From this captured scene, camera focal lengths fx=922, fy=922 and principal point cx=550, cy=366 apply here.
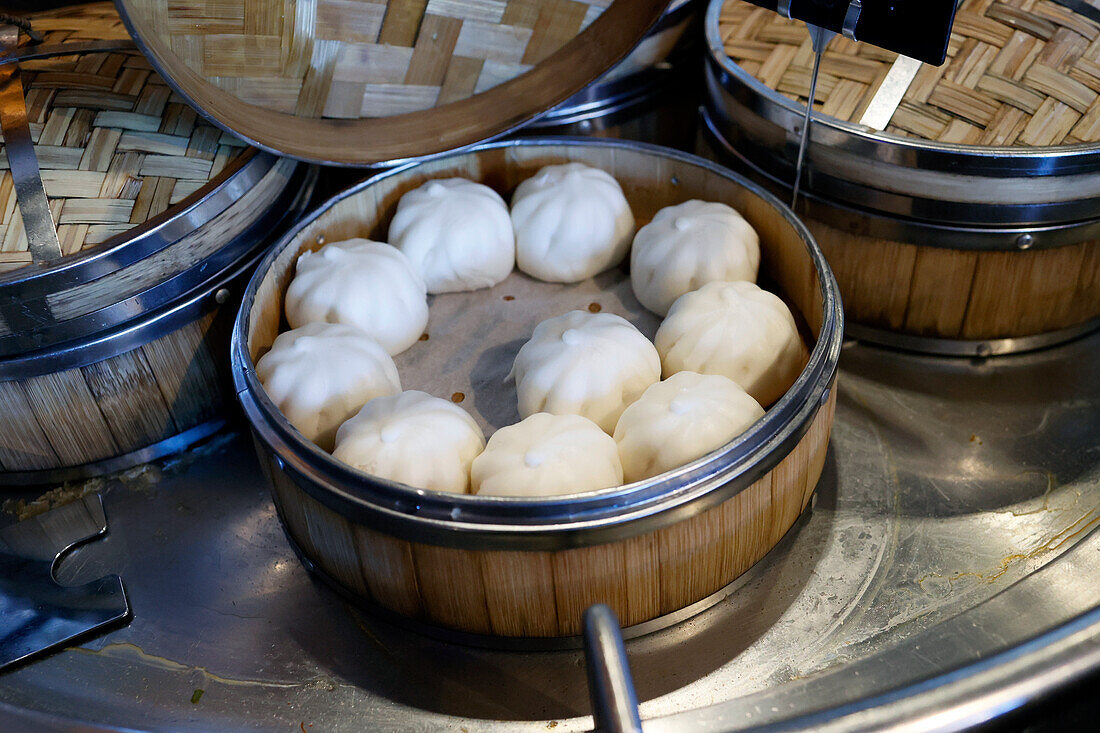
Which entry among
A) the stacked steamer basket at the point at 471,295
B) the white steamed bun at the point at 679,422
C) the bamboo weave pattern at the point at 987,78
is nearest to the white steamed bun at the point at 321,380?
the stacked steamer basket at the point at 471,295

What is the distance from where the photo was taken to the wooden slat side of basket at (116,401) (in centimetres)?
140

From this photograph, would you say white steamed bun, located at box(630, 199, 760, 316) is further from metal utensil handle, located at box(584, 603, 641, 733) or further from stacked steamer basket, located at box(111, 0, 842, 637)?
metal utensil handle, located at box(584, 603, 641, 733)

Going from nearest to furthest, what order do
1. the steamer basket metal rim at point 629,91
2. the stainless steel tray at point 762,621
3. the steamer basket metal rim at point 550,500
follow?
1. the steamer basket metal rim at point 550,500
2. the stainless steel tray at point 762,621
3. the steamer basket metal rim at point 629,91

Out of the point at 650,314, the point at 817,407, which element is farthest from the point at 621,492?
the point at 650,314

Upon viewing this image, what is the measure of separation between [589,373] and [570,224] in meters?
0.40

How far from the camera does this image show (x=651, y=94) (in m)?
2.00

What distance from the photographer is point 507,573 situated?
3.66 feet

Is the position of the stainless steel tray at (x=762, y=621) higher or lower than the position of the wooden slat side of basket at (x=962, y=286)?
lower

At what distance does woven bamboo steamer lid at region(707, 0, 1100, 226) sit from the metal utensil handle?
2.87ft

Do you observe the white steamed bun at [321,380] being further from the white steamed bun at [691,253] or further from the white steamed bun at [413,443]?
the white steamed bun at [691,253]

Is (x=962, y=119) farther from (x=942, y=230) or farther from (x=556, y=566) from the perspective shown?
(x=556, y=566)

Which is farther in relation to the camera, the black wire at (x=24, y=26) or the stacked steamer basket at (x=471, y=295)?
the black wire at (x=24, y=26)

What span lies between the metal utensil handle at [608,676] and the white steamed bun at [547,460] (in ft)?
0.64

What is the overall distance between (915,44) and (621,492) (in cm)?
68
